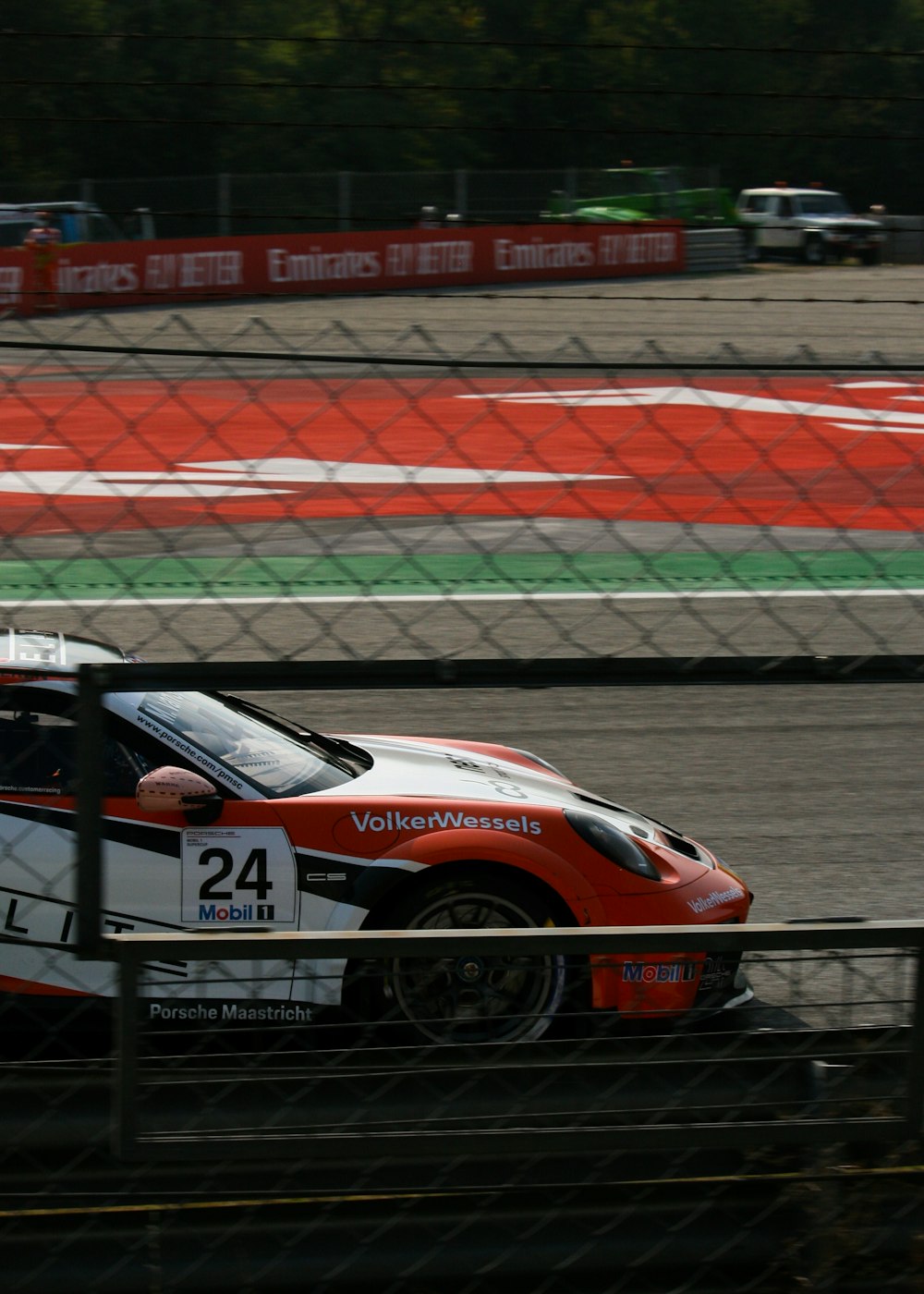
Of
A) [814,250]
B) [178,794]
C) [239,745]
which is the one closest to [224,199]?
[814,250]

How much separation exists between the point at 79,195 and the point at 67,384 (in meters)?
15.0

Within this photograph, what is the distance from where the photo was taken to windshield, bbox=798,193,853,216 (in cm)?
3453

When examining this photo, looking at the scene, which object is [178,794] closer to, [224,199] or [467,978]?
[467,978]

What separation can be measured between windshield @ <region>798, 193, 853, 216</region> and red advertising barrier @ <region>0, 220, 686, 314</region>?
28.3ft

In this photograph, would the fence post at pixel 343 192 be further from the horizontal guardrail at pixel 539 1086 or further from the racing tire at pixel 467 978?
the horizontal guardrail at pixel 539 1086

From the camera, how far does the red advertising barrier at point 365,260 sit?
23.9m

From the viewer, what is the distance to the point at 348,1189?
9.63 ft

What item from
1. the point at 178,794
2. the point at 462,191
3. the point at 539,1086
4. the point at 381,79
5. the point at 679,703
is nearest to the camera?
the point at 539,1086

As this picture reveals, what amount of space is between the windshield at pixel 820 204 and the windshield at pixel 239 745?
105 ft

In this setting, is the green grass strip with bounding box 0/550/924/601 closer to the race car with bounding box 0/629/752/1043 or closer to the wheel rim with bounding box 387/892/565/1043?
the race car with bounding box 0/629/752/1043

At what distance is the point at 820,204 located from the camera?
114 feet

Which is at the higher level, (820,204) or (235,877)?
(820,204)

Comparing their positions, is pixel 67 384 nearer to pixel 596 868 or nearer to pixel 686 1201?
pixel 596 868

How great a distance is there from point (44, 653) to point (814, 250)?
93.8 feet
